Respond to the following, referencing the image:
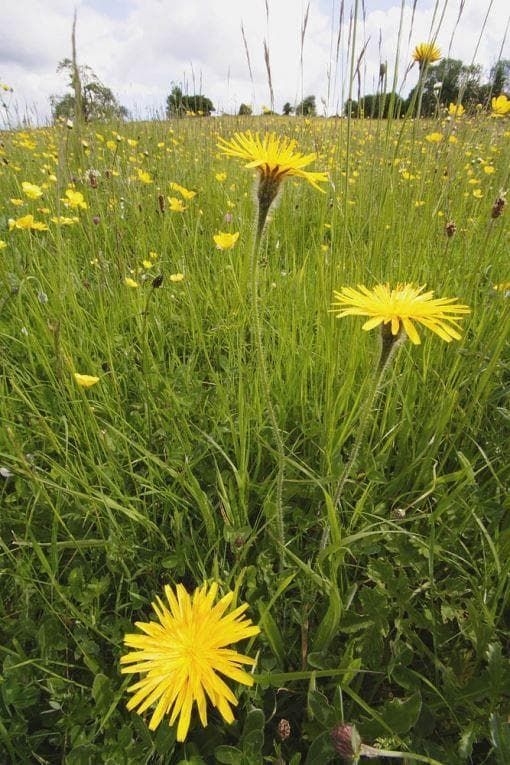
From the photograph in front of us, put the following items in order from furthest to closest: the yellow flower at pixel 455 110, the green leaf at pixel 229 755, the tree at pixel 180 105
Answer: the tree at pixel 180 105
the yellow flower at pixel 455 110
the green leaf at pixel 229 755

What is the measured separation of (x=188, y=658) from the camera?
63cm

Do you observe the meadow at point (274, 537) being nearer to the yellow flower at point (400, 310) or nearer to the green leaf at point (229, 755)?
the green leaf at point (229, 755)

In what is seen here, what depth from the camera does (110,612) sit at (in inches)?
37.1

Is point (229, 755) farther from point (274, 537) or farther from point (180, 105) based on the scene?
point (180, 105)

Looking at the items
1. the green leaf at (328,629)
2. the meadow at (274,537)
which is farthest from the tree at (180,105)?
the green leaf at (328,629)

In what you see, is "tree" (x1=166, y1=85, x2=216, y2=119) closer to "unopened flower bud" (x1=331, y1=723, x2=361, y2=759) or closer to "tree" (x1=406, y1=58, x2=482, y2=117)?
"tree" (x1=406, y1=58, x2=482, y2=117)

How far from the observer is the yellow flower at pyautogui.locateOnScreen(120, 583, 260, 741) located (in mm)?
574

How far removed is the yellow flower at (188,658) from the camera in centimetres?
57

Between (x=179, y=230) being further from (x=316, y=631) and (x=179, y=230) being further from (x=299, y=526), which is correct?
(x=316, y=631)

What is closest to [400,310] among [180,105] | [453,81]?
[453,81]

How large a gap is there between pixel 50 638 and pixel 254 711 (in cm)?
40

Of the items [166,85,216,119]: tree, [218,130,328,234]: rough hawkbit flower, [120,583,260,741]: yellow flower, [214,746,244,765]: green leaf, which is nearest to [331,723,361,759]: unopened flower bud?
[120,583,260,741]: yellow flower

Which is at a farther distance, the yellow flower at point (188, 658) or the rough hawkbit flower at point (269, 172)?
the rough hawkbit flower at point (269, 172)

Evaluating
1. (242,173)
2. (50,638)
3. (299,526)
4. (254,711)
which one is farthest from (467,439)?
(242,173)
